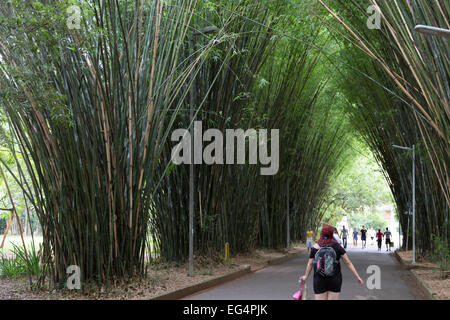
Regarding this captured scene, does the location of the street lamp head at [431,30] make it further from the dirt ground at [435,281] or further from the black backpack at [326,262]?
the dirt ground at [435,281]

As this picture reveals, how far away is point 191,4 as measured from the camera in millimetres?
8258

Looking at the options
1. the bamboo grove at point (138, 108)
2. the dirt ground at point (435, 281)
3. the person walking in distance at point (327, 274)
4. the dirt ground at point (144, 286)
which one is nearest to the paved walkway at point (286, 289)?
the dirt ground at point (435, 281)

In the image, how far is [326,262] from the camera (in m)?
4.76

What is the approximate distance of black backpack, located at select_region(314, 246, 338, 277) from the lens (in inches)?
187

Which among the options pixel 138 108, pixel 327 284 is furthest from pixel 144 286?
pixel 327 284

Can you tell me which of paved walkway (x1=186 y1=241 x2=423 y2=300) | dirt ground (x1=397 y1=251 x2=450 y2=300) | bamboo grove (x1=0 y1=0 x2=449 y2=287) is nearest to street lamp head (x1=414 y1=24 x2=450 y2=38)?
bamboo grove (x1=0 y1=0 x2=449 y2=287)

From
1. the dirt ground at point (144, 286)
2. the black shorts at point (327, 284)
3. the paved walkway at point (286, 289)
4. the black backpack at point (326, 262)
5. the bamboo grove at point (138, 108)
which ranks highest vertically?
the bamboo grove at point (138, 108)

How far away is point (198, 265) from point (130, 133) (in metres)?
4.48

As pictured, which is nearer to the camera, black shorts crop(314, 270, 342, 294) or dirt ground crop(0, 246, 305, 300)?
black shorts crop(314, 270, 342, 294)

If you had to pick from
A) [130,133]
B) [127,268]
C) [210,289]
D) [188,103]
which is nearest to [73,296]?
[127,268]

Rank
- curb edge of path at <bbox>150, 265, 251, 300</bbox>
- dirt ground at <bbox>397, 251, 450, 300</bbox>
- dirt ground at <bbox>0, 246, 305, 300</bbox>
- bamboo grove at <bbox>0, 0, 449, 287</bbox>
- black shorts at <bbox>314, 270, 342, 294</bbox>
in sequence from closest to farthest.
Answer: black shorts at <bbox>314, 270, 342, 294</bbox> < bamboo grove at <bbox>0, 0, 449, 287</bbox> < dirt ground at <bbox>0, 246, 305, 300</bbox> < curb edge of path at <bbox>150, 265, 251, 300</bbox> < dirt ground at <bbox>397, 251, 450, 300</bbox>

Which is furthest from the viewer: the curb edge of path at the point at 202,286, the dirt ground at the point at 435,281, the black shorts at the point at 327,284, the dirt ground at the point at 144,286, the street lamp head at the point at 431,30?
the dirt ground at the point at 435,281

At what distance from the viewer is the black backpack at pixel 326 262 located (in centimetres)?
475

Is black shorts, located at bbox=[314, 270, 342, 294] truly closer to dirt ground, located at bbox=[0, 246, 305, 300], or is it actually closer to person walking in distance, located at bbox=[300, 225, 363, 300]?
person walking in distance, located at bbox=[300, 225, 363, 300]
